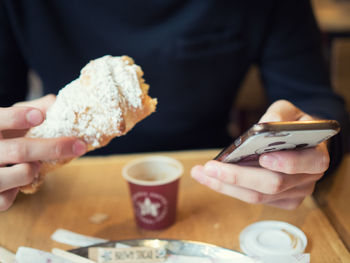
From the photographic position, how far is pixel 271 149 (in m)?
0.64

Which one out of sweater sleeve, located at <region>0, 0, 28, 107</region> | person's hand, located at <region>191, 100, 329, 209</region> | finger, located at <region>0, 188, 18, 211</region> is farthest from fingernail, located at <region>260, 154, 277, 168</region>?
sweater sleeve, located at <region>0, 0, 28, 107</region>

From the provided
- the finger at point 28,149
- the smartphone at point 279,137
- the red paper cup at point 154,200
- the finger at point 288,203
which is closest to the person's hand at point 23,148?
the finger at point 28,149

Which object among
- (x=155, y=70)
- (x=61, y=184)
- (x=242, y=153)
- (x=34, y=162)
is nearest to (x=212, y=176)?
(x=242, y=153)

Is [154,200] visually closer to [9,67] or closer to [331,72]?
[9,67]

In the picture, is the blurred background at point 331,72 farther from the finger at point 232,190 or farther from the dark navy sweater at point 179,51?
the finger at point 232,190

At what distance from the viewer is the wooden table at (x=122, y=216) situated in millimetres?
776

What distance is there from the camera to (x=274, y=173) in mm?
683

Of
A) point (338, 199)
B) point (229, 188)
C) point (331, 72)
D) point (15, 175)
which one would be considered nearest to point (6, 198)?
point (15, 175)

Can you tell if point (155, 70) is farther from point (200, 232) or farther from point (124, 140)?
point (200, 232)

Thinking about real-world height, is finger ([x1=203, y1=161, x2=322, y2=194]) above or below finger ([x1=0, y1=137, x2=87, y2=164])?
below

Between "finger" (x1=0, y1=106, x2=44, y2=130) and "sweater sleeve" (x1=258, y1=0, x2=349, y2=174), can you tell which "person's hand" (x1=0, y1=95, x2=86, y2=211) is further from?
"sweater sleeve" (x1=258, y1=0, x2=349, y2=174)

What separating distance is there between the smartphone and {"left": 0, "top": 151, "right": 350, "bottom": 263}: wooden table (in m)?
0.22

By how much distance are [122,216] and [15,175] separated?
0.29m

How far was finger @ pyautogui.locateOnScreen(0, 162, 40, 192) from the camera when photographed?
0.66m
